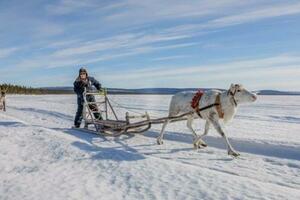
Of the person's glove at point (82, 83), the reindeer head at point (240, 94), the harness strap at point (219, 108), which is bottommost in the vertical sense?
the harness strap at point (219, 108)

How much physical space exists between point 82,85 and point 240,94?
6.19 meters

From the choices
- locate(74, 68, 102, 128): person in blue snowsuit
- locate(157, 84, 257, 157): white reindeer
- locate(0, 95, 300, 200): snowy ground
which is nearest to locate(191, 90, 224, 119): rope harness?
locate(157, 84, 257, 157): white reindeer

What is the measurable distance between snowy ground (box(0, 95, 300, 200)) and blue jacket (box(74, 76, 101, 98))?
1.95 m

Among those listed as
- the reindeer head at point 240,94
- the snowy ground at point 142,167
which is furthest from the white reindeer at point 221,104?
the snowy ground at point 142,167

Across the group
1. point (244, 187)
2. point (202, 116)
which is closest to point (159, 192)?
point (244, 187)

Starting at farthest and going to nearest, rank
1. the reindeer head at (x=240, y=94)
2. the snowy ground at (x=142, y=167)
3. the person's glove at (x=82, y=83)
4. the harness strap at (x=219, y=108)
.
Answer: the person's glove at (x=82, y=83)
the harness strap at (x=219, y=108)
the reindeer head at (x=240, y=94)
the snowy ground at (x=142, y=167)

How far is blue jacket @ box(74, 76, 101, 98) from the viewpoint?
560 inches

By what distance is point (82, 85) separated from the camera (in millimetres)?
14234

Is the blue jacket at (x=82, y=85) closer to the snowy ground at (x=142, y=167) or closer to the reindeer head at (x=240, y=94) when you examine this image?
the snowy ground at (x=142, y=167)

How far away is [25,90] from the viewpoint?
92250 mm

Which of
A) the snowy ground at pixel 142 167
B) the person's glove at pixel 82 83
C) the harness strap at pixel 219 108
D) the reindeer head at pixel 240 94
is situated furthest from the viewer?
the person's glove at pixel 82 83

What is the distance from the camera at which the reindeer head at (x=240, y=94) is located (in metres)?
9.56

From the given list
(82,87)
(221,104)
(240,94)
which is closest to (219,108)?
(221,104)

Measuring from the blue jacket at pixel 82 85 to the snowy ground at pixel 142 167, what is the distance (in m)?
1.95
